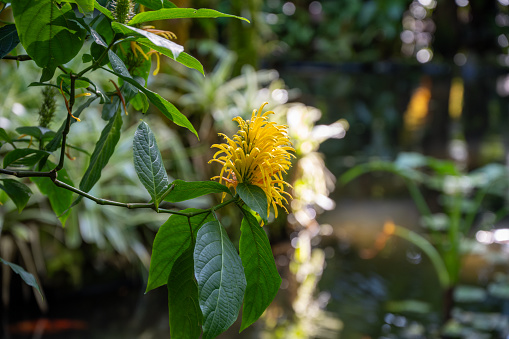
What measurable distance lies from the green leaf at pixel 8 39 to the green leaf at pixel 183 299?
192 mm

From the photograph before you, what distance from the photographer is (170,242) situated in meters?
0.41

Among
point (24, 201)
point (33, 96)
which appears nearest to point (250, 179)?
point (24, 201)

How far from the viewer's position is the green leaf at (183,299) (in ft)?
1.28

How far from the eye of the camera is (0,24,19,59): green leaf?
379 millimetres

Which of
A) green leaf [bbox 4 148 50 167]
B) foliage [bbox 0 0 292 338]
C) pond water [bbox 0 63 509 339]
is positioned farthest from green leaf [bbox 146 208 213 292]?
pond water [bbox 0 63 509 339]

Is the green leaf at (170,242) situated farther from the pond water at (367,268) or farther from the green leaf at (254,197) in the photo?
the pond water at (367,268)

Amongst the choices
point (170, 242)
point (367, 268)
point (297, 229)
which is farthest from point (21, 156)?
point (297, 229)

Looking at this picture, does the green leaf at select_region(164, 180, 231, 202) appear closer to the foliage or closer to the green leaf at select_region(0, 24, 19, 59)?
the foliage

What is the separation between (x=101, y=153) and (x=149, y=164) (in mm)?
59

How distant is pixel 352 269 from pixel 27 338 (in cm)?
138

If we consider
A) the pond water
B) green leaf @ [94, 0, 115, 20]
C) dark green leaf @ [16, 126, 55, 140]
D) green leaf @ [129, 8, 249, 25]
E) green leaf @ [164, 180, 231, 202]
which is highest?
the pond water

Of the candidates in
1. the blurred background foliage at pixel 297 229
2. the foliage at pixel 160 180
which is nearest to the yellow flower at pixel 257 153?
the foliage at pixel 160 180

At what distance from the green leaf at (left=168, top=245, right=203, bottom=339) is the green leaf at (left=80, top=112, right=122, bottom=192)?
0.09 meters

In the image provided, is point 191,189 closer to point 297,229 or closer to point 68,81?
point 68,81
